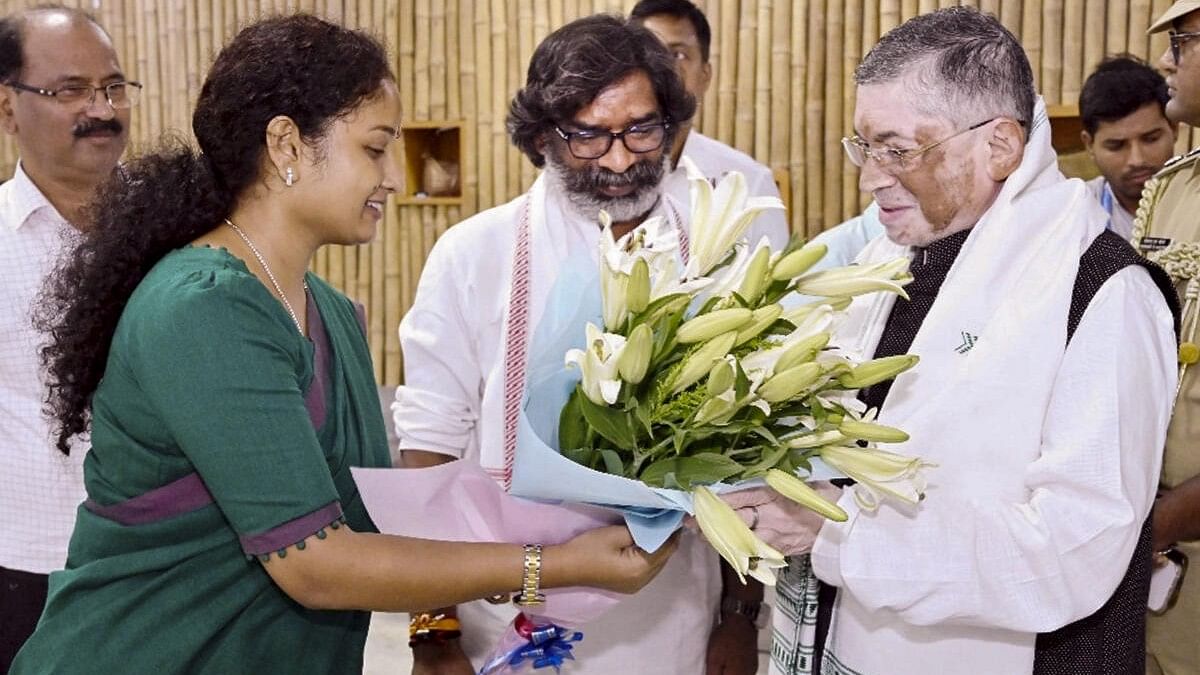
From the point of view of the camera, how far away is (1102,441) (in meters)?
1.83

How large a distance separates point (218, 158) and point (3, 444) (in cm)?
135

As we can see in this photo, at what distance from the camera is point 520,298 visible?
104 inches

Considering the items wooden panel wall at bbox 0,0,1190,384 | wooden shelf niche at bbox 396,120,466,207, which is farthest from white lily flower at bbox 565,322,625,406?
wooden shelf niche at bbox 396,120,466,207

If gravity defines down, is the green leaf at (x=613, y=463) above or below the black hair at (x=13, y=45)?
below

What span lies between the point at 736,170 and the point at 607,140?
124 cm

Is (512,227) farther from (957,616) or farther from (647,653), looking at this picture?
(957,616)

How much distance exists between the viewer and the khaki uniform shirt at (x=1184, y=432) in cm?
262

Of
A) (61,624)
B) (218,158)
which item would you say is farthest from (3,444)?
(218,158)

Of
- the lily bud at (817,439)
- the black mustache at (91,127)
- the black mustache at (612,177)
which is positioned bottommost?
the lily bud at (817,439)

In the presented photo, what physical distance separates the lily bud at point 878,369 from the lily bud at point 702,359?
19 centimetres

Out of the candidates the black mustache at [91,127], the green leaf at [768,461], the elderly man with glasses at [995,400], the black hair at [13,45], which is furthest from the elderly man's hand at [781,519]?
the black hair at [13,45]

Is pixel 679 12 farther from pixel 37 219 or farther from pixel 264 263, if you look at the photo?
pixel 264 263

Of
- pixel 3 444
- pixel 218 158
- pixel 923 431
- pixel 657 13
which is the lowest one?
pixel 3 444

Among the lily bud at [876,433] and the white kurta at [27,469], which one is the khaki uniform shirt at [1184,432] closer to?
the lily bud at [876,433]
